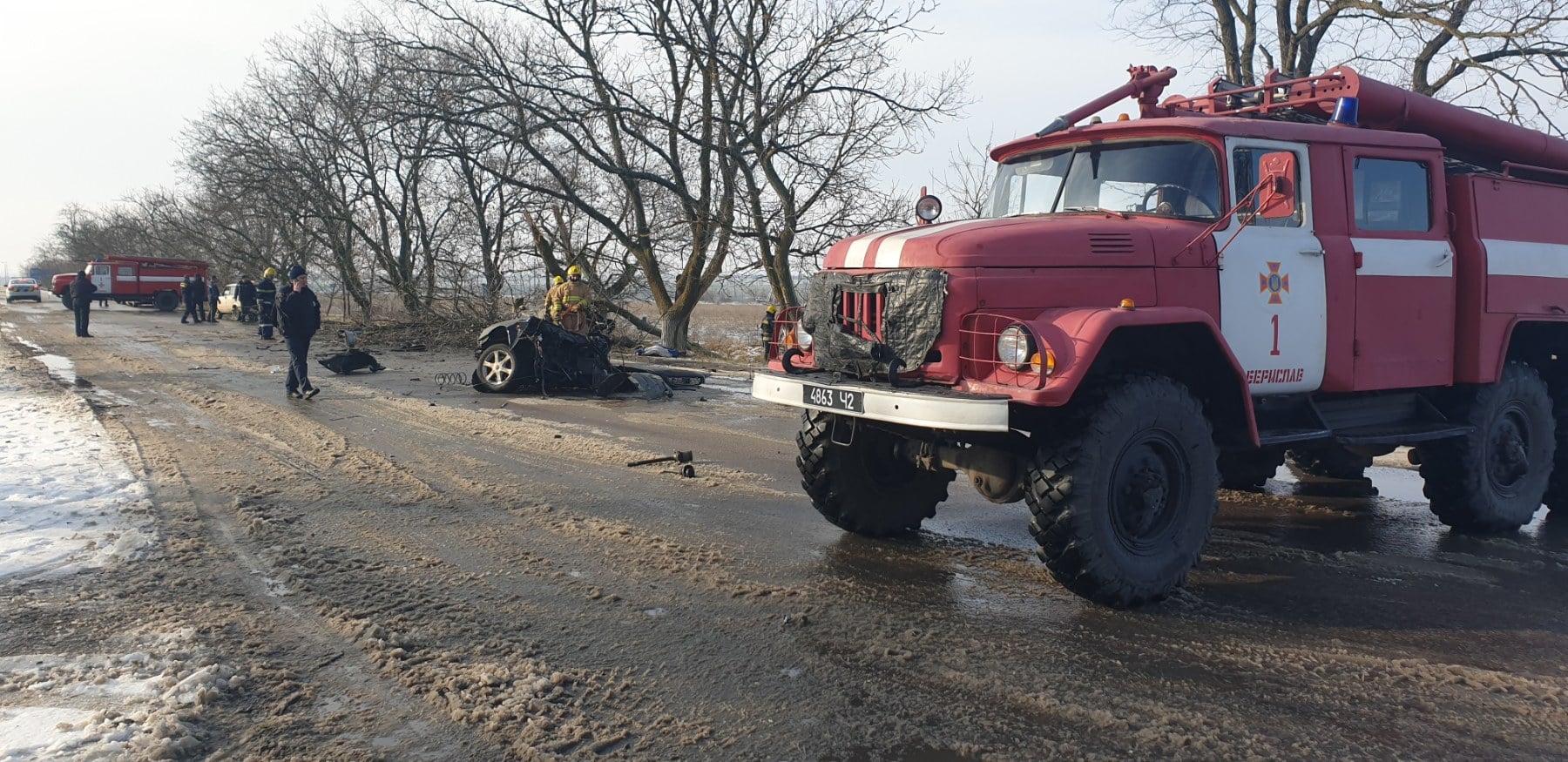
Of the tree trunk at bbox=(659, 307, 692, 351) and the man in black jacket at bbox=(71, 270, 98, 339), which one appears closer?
the tree trunk at bbox=(659, 307, 692, 351)

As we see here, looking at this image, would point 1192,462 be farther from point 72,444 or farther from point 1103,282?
point 72,444

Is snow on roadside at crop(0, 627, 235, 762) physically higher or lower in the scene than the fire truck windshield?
lower

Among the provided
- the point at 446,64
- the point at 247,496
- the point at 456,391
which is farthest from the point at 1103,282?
the point at 446,64

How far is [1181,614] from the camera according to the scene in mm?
5000

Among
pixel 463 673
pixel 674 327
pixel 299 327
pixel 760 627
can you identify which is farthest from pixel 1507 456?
pixel 674 327

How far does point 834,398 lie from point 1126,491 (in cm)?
154

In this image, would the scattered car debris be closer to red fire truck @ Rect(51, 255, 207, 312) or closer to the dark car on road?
red fire truck @ Rect(51, 255, 207, 312)

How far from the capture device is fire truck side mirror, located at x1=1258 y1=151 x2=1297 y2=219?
5230 mm

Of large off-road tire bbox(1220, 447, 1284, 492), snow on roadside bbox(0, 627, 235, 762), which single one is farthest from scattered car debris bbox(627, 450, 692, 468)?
snow on roadside bbox(0, 627, 235, 762)

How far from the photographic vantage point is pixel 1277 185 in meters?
5.25

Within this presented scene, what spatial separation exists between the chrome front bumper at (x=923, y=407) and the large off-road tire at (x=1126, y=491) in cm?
49

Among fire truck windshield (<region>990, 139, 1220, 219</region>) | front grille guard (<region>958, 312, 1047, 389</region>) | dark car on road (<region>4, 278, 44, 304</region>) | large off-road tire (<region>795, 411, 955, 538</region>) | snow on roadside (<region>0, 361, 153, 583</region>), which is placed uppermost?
dark car on road (<region>4, 278, 44, 304</region>)

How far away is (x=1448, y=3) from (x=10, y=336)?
34258 mm

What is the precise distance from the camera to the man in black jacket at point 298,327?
44.5 feet
